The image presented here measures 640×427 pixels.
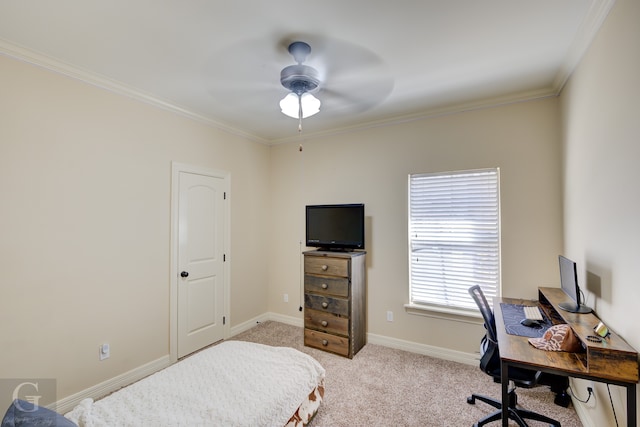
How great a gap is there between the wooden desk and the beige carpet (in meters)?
0.82

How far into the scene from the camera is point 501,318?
7.45 feet

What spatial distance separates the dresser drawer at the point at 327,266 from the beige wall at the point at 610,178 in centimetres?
204

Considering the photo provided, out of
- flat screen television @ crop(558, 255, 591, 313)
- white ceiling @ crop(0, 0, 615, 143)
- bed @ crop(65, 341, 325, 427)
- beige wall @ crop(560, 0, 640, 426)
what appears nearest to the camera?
beige wall @ crop(560, 0, 640, 426)

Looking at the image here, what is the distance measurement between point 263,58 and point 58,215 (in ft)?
6.70

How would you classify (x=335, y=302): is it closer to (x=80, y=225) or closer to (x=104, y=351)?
(x=104, y=351)

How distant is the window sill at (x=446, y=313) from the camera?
304 cm

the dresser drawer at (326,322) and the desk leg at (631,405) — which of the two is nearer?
the desk leg at (631,405)

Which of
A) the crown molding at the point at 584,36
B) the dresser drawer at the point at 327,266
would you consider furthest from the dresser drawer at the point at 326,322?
the crown molding at the point at 584,36

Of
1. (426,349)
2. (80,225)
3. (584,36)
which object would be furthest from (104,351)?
(584,36)

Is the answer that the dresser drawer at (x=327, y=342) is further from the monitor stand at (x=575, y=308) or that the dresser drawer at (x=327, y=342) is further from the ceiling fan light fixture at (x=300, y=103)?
the ceiling fan light fixture at (x=300, y=103)

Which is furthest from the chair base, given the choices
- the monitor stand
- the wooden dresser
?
the wooden dresser

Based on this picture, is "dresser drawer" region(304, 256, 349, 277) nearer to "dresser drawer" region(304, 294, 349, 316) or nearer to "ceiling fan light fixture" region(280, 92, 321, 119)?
"dresser drawer" region(304, 294, 349, 316)

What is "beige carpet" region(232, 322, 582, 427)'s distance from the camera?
2.23 meters

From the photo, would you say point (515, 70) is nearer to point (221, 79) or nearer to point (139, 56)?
point (221, 79)
